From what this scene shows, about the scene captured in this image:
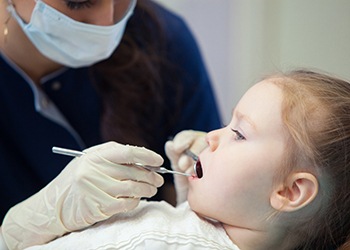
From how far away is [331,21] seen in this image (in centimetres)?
187

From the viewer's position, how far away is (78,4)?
110 centimetres

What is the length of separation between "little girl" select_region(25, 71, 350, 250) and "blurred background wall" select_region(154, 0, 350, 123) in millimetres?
755

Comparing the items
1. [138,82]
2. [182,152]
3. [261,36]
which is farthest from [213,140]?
[261,36]

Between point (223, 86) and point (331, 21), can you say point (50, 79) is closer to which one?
point (331, 21)

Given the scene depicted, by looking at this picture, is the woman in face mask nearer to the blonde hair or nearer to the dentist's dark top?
the dentist's dark top

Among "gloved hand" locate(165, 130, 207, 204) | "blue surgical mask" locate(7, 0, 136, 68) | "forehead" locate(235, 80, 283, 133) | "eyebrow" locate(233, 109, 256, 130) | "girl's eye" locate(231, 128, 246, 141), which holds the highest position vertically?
"blue surgical mask" locate(7, 0, 136, 68)

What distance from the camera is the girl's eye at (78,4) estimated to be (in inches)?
43.1

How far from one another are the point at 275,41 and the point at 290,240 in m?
1.39

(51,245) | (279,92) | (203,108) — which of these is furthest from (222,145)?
(203,108)

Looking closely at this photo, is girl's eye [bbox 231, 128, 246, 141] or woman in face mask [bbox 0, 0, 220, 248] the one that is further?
woman in face mask [bbox 0, 0, 220, 248]

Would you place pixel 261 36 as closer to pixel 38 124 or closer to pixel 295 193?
pixel 38 124

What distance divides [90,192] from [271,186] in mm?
304

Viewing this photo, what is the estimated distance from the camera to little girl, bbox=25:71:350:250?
0.89 metres

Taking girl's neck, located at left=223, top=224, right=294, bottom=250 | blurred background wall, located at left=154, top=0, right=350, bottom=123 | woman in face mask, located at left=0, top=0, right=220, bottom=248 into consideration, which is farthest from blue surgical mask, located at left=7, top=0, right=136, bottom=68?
blurred background wall, located at left=154, top=0, right=350, bottom=123
